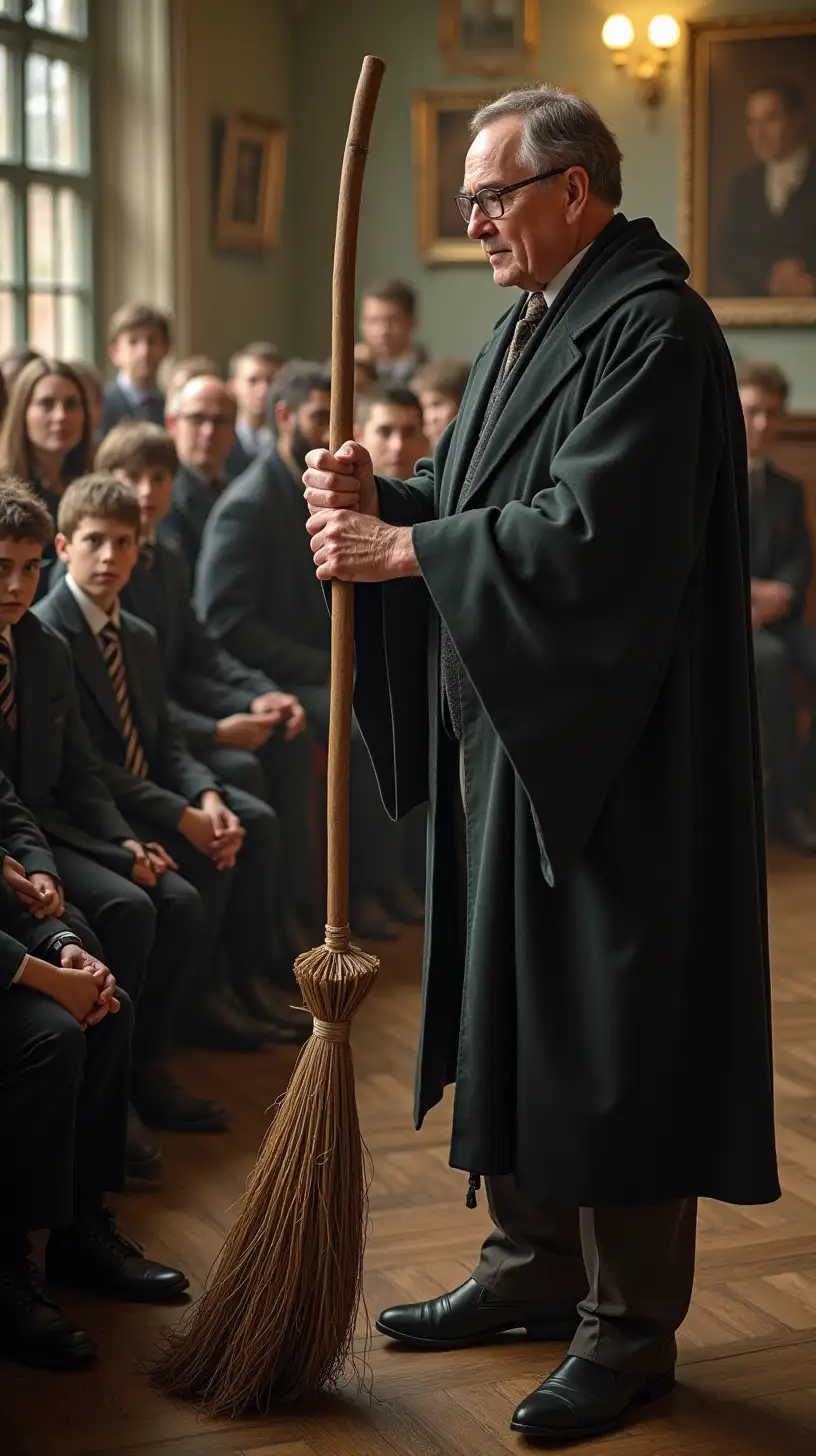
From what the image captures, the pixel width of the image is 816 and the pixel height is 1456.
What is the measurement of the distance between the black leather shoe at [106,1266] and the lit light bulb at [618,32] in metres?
6.60

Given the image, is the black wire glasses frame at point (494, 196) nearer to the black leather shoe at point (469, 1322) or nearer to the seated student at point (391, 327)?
the black leather shoe at point (469, 1322)

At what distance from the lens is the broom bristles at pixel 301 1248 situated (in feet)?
8.37

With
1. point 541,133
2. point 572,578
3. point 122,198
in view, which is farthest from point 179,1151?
point 122,198

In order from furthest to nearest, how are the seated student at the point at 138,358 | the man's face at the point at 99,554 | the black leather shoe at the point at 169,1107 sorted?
the seated student at the point at 138,358, the man's face at the point at 99,554, the black leather shoe at the point at 169,1107

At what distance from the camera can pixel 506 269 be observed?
8.43ft

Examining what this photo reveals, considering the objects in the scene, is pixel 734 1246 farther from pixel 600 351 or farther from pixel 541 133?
pixel 541 133

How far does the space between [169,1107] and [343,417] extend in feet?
5.65

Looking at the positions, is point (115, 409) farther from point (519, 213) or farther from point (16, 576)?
point (519, 213)

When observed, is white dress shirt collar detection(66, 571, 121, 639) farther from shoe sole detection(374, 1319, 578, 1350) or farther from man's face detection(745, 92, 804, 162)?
man's face detection(745, 92, 804, 162)

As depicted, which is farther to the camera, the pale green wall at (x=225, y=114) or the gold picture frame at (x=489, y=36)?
the gold picture frame at (x=489, y=36)

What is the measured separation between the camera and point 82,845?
356 centimetres

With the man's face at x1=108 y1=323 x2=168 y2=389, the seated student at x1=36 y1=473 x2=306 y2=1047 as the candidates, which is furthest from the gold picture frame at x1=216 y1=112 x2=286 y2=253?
the seated student at x1=36 y1=473 x2=306 y2=1047

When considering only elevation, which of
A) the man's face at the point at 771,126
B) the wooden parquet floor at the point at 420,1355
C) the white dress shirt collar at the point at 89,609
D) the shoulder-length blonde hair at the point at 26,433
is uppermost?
the man's face at the point at 771,126

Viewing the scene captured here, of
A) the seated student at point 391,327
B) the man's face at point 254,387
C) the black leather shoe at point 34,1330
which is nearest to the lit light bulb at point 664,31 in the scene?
the seated student at point 391,327
